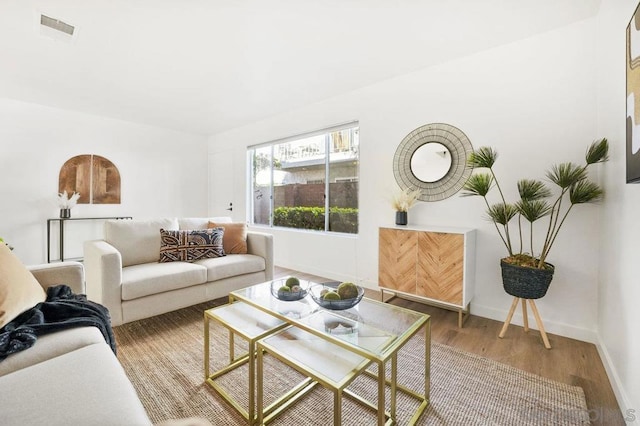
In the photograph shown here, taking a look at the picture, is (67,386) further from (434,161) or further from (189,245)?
(434,161)

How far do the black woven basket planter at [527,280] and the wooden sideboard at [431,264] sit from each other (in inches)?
12.2

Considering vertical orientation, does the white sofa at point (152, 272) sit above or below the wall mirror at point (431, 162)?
below

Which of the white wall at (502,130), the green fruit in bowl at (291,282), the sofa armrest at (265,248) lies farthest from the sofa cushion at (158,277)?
the white wall at (502,130)

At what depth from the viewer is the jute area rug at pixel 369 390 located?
4.50 ft

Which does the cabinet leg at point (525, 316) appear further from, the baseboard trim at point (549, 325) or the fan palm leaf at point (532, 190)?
the fan palm leaf at point (532, 190)

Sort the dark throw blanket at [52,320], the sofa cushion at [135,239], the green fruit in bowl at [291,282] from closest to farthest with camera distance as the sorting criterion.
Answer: the dark throw blanket at [52,320] → the green fruit in bowl at [291,282] → the sofa cushion at [135,239]

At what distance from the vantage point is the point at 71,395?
2.81 ft

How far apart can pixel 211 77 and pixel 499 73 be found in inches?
110

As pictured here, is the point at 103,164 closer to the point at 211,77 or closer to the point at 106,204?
the point at 106,204

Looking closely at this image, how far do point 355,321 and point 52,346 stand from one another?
1.32 meters

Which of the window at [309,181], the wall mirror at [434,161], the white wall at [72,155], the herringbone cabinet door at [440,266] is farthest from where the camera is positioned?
the white wall at [72,155]

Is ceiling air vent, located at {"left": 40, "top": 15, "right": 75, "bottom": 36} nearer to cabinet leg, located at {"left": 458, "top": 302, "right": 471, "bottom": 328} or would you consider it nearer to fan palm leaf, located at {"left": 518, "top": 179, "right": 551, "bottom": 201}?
fan palm leaf, located at {"left": 518, "top": 179, "right": 551, "bottom": 201}

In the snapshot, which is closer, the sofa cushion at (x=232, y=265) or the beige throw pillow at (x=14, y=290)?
the beige throw pillow at (x=14, y=290)

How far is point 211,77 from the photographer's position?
10.0 ft
